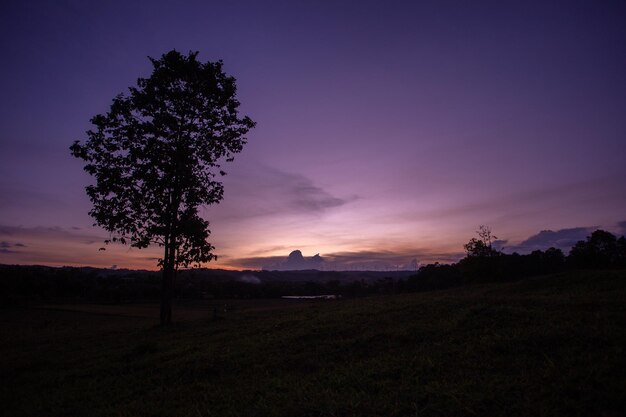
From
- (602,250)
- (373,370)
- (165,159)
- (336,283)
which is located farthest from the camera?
(336,283)

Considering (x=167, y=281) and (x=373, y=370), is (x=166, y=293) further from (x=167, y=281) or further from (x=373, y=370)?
(x=373, y=370)

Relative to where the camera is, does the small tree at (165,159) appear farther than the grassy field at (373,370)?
Yes

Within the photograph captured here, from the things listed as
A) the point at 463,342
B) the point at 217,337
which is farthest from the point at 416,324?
the point at 217,337

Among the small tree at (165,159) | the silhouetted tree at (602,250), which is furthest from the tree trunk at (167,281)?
the silhouetted tree at (602,250)

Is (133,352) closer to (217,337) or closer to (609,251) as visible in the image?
(217,337)

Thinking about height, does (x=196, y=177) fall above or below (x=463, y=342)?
above

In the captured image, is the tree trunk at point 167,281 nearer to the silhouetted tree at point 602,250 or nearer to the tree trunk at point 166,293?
the tree trunk at point 166,293

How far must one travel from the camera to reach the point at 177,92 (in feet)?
70.3

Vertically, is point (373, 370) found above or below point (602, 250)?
below

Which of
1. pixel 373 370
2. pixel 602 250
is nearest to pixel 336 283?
pixel 602 250

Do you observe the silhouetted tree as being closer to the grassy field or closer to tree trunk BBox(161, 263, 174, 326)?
the grassy field

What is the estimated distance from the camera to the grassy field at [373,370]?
5.89 meters

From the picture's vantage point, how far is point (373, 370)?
7.91 metres

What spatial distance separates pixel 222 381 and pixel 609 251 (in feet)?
306
